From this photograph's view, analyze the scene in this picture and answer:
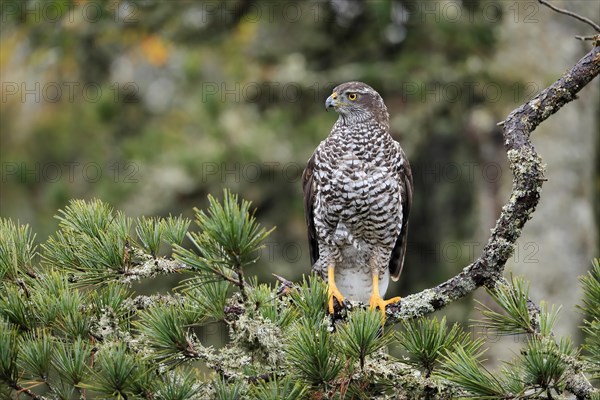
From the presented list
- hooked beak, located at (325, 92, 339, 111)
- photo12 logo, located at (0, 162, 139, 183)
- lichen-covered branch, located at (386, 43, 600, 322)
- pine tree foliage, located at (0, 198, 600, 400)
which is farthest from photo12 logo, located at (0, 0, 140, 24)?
lichen-covered branch, located at (386, 43, 600, 322)

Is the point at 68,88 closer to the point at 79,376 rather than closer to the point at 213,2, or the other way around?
the point at 213,2

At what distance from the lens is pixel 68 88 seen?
23.2 ft

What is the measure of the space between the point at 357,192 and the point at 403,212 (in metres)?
0.65

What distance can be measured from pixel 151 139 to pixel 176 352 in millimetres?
3808

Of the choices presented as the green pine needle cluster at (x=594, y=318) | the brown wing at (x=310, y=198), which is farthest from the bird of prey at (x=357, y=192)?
the green pine needle cluster at (x=594, y=318)

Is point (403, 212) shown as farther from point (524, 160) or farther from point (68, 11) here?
point (68, 11)

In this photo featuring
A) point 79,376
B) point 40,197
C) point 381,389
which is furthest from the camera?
point 40,197

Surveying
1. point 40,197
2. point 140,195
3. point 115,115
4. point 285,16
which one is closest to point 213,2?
point 285,16

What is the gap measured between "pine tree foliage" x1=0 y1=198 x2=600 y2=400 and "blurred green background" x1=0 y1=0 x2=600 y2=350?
3.11m

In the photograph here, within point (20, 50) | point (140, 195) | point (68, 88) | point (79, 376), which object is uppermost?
point (20, 50)

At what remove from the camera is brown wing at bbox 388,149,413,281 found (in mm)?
5023

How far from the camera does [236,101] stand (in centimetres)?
663

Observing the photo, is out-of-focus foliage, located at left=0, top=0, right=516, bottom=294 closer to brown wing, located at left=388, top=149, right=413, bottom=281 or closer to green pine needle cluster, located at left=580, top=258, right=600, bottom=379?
brown wing, located at left=388, top=149, right=413, bottom=281

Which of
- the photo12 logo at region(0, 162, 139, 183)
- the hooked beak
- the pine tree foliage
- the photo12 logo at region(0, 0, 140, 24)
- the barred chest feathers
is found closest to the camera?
the pine tree foliage
